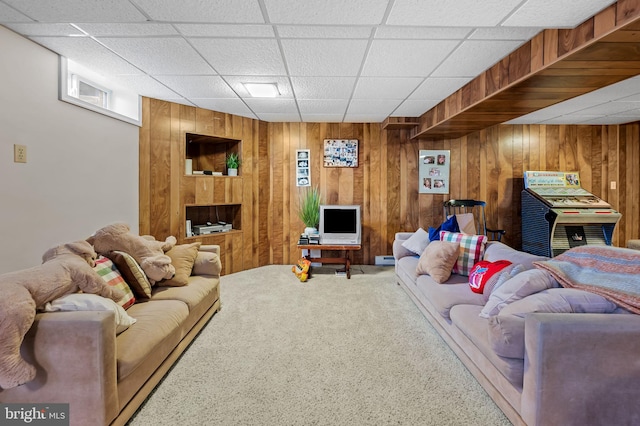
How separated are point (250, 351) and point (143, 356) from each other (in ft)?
2.77

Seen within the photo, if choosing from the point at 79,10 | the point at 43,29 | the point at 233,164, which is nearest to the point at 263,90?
the point at 233,164

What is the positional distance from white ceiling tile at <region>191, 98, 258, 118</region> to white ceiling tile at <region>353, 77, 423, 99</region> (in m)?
1.58

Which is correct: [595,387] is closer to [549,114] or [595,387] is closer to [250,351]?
[250,351]

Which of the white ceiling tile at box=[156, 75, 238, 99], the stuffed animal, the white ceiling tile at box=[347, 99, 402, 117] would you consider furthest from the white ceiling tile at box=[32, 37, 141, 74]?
the white ceiling tile at box=[347, 99, 402, 117]

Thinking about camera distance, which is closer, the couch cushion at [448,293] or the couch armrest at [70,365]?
the couch armrest at [70,365]

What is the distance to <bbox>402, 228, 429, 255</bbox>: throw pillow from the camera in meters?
3.46

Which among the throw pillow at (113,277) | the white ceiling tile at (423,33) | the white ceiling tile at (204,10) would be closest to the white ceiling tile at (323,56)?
the white ceiling tile at (423,33)

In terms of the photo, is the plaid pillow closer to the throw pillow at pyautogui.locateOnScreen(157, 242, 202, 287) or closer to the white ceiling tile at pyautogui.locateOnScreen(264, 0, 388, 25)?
the white ceiling tile at pyautogui.locateOnScreen(264, 0, 388, 25)

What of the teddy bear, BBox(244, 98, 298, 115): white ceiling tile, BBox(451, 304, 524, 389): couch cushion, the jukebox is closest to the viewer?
the teddy bear

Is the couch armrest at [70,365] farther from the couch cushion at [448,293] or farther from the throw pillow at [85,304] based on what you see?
the couch cushion at [448,293]

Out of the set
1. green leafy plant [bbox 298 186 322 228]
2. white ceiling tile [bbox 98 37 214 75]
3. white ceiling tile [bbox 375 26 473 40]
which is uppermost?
white ceiling tile [bbox 98 37 214 75]

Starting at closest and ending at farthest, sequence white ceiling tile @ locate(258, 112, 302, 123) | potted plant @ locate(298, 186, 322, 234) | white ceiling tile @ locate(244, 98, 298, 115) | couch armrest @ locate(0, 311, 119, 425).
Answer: couch armrest @ locate(0, 311, 119, 425), white ceiling tile @ locate(244, 98, 298, 115), white ceiling tile @ locate(258, 112, 302, 123), potted plant @ locate(298, 186, 322, 234)

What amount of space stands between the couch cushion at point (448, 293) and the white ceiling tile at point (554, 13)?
1.96 m

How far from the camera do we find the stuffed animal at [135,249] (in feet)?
7.31
